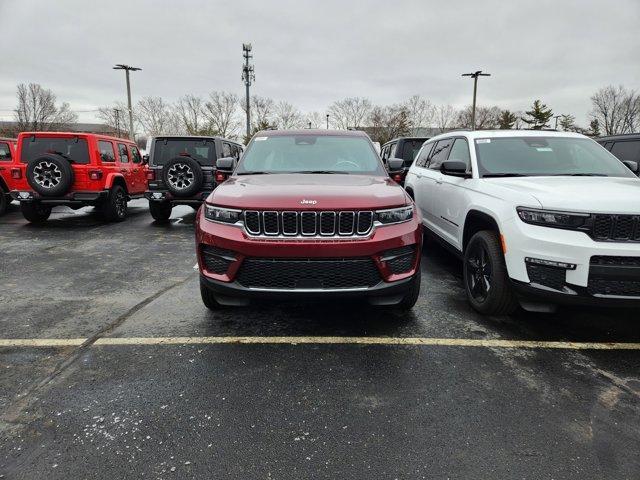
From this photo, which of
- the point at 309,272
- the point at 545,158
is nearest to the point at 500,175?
the point at 545,158

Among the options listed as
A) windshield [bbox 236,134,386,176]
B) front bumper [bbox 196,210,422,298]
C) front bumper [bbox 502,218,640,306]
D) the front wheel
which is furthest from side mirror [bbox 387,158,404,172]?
the front wheel

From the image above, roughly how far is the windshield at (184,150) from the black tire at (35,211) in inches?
105

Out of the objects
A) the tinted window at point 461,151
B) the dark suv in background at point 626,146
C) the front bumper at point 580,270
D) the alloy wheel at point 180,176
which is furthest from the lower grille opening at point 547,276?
the alloy wheel at point 180,176

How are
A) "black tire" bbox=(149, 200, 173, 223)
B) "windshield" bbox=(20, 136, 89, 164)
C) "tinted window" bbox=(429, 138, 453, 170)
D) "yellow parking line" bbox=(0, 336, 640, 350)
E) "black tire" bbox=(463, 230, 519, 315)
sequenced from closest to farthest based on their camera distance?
"yellow parking line" bbox=(0, 336, 640, 350) → "black tire" bbox=(463, 230, 519, 315) → "tinted window" bbox=(429, 138, 453, 170) → "windshield" bbox=(20, 136, 89, 164) → "black tire" bbox=(149, 200, 173, 223)

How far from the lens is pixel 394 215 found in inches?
136

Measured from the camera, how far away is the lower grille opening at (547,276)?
324 centimetres

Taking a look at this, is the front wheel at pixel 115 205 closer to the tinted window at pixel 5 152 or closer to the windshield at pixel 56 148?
the windshield at pixel 56 148

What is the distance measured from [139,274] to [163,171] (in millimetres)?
4174

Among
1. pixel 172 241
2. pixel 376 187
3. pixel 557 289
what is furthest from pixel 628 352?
pixel 172 241

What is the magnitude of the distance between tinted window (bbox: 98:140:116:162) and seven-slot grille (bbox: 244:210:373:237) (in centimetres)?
768

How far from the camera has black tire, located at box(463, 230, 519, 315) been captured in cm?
378

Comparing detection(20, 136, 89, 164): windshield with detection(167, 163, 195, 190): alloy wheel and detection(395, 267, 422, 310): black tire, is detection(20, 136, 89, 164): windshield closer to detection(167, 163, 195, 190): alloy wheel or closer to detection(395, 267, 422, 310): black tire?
detection(167, 163, 195, 190): alloy wheel

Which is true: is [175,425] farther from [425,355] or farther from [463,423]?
[425,355]

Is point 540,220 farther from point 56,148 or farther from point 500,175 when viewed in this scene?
point 56,148
